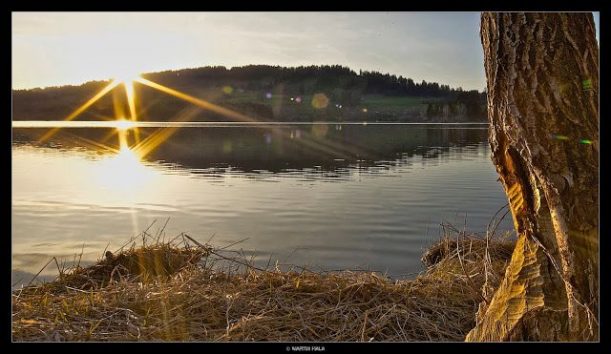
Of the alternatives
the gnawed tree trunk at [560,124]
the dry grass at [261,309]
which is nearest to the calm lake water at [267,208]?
the dry grass at [261,309]

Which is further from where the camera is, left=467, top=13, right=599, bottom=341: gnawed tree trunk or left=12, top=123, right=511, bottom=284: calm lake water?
left=12, top=123, right=511, bottom=284: calm lake water

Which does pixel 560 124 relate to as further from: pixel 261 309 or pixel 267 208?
pixel 267 208

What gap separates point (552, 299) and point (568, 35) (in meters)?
1.37

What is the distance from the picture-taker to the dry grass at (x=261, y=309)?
354cm

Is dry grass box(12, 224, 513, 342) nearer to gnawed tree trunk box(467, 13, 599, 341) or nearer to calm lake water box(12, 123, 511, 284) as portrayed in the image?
gnawed tree trunk box(467, 13, 599, 341)

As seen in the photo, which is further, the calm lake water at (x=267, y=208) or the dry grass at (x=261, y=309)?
the calm lake water at (x=267, y=208)

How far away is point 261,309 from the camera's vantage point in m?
3.93

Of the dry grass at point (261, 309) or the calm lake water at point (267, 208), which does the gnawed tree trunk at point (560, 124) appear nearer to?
the dry grass at point (261, 309)

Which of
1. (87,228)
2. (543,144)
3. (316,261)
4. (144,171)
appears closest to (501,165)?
(543,144)

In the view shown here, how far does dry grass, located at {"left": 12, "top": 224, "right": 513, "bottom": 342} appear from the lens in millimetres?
3539

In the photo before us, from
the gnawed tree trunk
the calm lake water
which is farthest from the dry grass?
the calm lake water

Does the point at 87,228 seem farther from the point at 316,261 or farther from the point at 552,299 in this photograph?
the point at 552,299

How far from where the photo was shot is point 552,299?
9.54 ft
